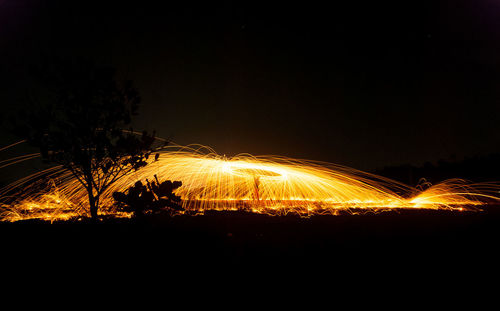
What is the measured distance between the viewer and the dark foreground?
535 cm

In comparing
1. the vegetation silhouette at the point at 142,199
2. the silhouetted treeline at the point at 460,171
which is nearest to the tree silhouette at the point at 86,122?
the vegetation silhouette at the point at 142,199

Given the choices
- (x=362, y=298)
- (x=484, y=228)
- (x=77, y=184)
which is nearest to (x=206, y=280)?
(x=362, y=298)

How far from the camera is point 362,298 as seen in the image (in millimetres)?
4441

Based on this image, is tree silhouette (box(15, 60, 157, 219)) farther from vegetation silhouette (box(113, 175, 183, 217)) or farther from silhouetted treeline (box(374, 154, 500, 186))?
silhouetted treeline (box(374, 154, 500, 186))

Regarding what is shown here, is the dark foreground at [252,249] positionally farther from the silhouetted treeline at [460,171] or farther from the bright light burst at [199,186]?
the silhouetted treeline at [460,171]

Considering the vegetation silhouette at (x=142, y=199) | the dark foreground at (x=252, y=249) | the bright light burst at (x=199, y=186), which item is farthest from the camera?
the bright light burst at (x=199, y=186)

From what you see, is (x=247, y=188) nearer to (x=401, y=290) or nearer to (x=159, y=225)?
(x=159, y=225)

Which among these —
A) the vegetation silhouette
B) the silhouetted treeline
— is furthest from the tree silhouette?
the silhouetted treeline

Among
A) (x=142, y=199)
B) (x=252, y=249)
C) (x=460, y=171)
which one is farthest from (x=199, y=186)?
(x=460, y=171)

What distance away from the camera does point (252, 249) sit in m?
6.43

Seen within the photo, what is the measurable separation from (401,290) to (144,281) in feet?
13.6

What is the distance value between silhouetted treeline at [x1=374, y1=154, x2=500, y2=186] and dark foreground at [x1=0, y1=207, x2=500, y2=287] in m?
22.1

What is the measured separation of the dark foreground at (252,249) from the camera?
5352 mm

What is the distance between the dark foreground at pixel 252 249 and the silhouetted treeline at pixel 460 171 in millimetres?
22124
